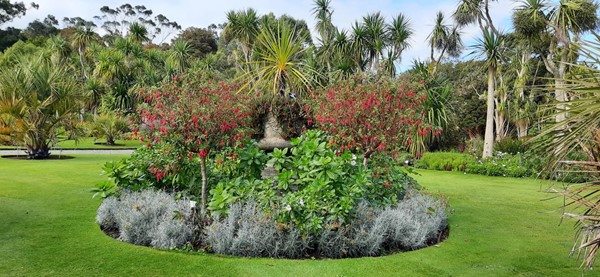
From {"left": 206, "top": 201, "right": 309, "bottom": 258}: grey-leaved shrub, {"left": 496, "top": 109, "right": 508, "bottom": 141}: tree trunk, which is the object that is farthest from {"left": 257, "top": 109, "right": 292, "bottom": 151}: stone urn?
{"left": 496, "top": 109, "right": 508, "bottom": 141}: tree trunk

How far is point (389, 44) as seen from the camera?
23141mm

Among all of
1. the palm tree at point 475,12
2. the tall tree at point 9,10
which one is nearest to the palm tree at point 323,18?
the palm tree at point 475,12

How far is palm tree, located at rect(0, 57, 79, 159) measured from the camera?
503 inches

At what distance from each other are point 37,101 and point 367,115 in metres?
11.1

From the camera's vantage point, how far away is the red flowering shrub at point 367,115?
22.1ft

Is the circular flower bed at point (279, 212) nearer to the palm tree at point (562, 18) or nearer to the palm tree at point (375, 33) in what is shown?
the palm tree at point (562, 18)

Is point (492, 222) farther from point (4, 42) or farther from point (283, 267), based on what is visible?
point (4, 42)

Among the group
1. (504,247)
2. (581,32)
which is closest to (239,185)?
(504,247)

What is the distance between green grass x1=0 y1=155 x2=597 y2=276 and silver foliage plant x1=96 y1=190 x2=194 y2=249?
203 mm

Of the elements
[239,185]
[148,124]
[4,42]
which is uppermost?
[4,42]

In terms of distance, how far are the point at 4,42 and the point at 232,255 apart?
5008 centimetres

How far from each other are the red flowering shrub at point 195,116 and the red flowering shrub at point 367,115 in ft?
5.63

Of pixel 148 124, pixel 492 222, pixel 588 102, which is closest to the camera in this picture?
pixel 588 102

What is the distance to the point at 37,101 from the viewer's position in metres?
13.1
